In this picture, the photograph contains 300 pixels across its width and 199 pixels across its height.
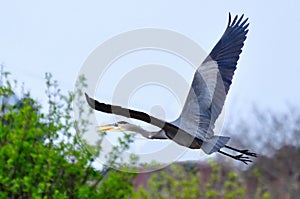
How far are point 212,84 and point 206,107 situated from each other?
0.31m

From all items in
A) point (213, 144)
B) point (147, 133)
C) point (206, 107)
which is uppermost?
point (206, 107)

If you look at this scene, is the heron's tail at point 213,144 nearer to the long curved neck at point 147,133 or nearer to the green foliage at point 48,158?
the long curved neck at point 147,133

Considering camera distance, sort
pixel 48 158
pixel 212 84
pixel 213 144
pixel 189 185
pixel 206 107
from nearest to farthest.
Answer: pixel 213 144 < pixel 206 107 < pixel 212 84 < pixel 48 158 < pixel 189 185

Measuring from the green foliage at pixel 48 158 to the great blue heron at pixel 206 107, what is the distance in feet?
5.70

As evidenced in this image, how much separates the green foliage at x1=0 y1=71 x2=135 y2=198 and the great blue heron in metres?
1.74

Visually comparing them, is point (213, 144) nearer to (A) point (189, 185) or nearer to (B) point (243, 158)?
(B) point (243, 158)

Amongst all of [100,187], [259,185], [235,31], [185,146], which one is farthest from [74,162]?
[259,185]

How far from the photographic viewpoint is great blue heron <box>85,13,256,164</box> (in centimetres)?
516

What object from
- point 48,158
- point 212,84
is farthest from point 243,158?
point 48,158

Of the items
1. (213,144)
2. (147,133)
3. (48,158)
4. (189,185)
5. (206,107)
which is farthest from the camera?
(189,185)

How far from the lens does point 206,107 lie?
19.7 ft

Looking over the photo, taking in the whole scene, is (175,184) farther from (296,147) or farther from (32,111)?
(296,147)

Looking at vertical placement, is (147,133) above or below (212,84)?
below

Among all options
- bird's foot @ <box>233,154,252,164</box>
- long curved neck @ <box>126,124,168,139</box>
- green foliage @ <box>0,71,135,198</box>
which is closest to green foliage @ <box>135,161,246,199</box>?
green foliage @ <box>0,71,135,198</box>
